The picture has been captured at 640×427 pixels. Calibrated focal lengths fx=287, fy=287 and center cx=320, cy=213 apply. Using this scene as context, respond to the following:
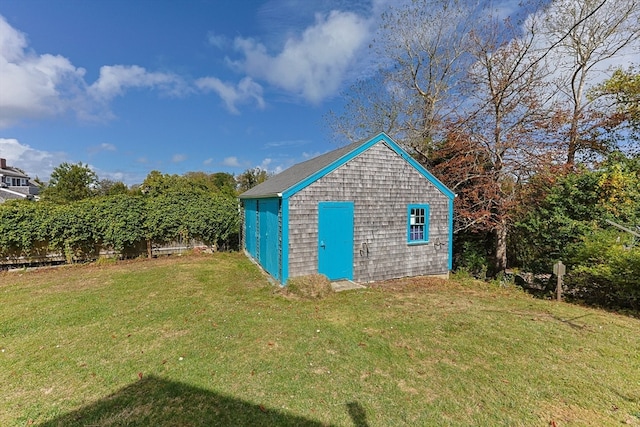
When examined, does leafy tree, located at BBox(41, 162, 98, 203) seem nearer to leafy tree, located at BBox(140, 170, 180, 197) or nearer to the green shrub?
leafy tree, located at BBox(140, 170, 180, 197)

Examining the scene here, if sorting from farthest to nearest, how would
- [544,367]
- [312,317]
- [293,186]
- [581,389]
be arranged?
[293,186], [312,317], [544,367], [581,389]

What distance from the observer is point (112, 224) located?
11844mm

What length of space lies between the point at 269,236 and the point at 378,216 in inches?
144

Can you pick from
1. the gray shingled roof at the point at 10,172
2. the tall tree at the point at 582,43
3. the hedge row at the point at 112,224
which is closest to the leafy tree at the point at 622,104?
the tall tree at the point at 582,43

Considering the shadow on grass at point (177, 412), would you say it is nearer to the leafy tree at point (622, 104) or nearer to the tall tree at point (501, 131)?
the tall tree at point (501, 131)

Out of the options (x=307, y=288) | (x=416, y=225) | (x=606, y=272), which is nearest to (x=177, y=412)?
(x=307, y=288)

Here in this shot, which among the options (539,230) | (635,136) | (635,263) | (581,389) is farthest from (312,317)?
(635,136)

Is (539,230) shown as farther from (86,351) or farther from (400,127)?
(86,351)

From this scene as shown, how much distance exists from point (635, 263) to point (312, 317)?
7.90m

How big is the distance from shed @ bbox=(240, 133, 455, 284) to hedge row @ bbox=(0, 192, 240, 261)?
4.81 meters

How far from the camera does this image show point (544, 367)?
420 cm

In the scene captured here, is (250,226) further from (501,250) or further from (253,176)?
(253,176)

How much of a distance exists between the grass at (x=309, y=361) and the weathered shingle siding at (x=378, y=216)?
5.47 feet

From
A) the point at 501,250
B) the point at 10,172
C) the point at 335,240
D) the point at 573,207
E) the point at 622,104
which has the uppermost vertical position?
the point at 10,172
